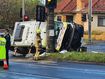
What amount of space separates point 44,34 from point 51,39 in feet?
5.80

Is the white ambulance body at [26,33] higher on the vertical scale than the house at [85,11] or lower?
lower

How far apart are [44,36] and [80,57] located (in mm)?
5348

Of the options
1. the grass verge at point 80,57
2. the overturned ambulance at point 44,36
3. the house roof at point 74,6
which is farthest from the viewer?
the house roof at point 74,6

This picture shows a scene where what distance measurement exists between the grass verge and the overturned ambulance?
3.49 metres

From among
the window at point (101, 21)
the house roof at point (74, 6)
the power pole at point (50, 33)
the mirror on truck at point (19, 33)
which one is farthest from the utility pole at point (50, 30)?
the window at point (101, 21)

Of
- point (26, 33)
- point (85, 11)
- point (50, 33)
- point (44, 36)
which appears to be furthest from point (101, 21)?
point (50, 33)

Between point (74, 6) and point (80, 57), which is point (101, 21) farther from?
point (80, 57)

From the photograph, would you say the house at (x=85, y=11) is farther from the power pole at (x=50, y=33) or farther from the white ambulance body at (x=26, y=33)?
the power pole at (x=50, y=33)

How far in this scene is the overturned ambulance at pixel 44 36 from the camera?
3041 cm

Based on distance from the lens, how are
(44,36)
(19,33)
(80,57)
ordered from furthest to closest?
1. (19,33)
2. (44,36)
3. (80,57)

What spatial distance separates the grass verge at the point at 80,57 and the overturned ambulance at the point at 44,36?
3490 mm

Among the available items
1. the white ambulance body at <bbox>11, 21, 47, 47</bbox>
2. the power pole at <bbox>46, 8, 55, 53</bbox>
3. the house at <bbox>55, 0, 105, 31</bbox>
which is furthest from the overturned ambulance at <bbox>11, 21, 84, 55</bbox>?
the house at <bbox>55, 0, 105, 31</bbox>

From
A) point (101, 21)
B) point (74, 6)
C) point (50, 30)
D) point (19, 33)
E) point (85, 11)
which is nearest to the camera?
point (50, 30)

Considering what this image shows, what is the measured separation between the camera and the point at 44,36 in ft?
99.2
